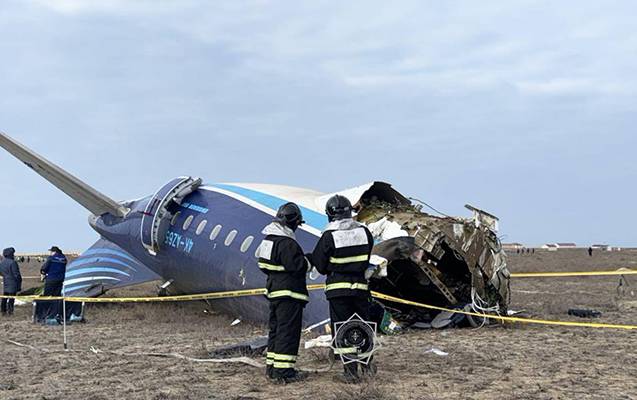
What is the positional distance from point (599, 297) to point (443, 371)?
667 inches

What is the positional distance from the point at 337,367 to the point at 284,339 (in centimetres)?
148

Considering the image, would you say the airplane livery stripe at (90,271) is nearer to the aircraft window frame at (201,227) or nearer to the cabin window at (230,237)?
the aircraft window frame at (201,227)

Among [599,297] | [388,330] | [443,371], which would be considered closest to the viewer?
[443,371]

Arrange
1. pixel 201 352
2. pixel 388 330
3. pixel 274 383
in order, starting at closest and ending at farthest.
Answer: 1. pixel 274 383
2. pixel 201 352
3. pixel 388 330

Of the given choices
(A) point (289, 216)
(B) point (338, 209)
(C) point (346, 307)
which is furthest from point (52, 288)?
(C) point (346, 307)

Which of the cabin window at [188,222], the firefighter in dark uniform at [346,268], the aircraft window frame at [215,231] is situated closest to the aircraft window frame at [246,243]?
the aircraft window frame at [215,231]

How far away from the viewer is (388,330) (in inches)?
499

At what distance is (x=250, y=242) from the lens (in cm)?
1487

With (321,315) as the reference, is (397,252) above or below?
above

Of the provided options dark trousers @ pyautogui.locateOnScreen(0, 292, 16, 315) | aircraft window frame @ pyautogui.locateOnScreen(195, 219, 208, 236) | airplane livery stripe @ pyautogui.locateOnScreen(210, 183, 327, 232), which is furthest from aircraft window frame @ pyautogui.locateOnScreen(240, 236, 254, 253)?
dark trousers @ pyautogui.locateOnScreen(0, 292, 16, 315)

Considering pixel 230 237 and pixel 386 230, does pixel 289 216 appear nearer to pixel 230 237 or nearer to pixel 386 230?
pixel 386 230

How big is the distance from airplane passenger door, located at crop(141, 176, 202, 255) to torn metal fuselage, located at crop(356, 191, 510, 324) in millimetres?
5930

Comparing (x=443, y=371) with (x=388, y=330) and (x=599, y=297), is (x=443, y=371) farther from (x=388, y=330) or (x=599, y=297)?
(x=599, y=297)

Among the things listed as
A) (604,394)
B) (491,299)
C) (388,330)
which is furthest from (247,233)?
(604,394)
